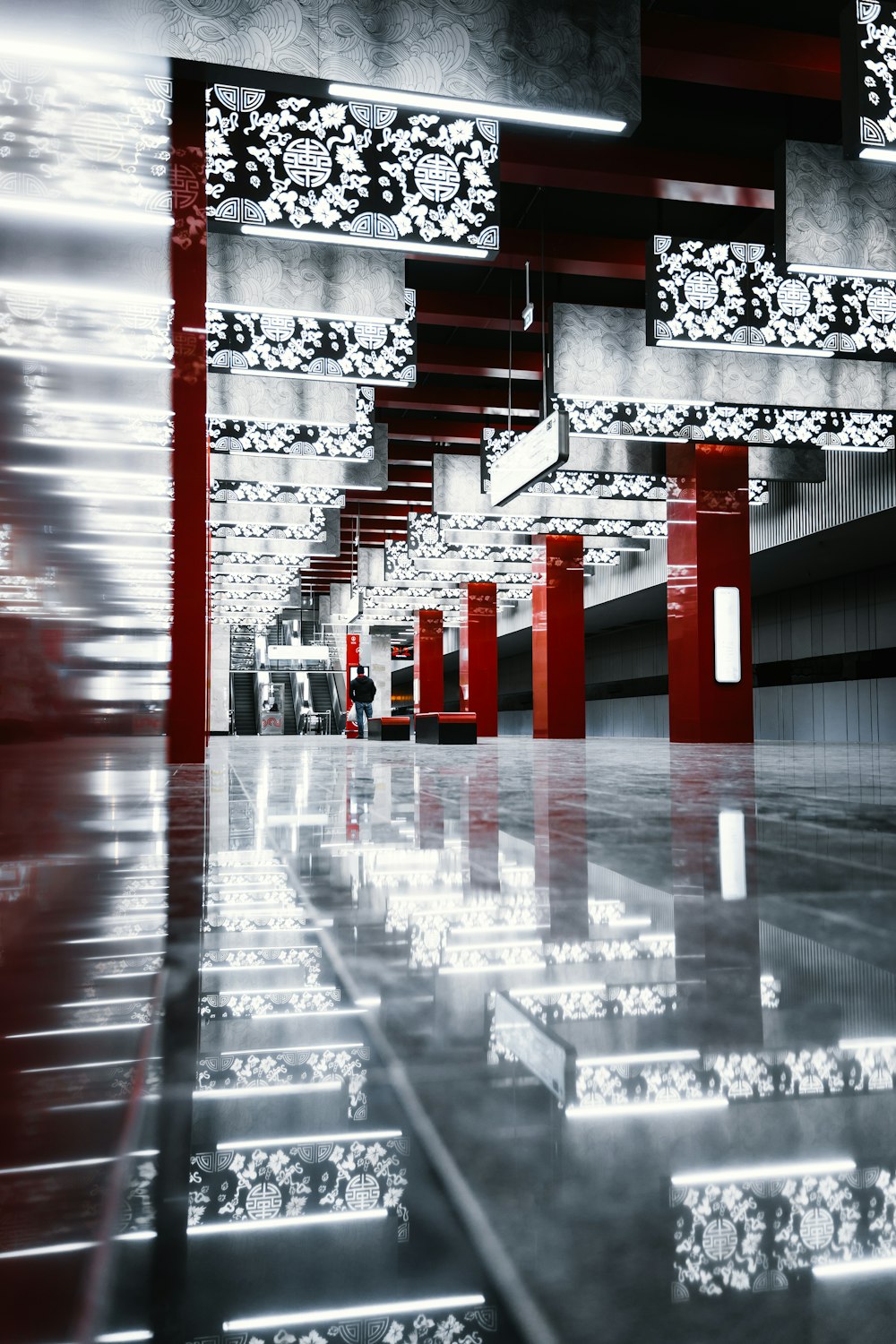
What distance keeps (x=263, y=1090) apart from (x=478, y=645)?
31.1 metres

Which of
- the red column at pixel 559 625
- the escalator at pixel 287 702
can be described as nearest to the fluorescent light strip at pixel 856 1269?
the red column at pixel 559 625

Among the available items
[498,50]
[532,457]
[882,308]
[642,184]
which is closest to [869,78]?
[498,50]

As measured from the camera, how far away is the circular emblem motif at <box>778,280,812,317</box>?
34.6ft

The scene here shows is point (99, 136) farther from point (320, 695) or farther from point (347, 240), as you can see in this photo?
point (320, 695)

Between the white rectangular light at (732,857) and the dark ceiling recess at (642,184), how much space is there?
8.23 meters

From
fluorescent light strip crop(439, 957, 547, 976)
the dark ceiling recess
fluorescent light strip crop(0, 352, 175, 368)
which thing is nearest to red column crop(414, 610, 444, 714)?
the dark ceiling recess

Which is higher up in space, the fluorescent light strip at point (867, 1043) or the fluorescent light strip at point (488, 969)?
the fluorescent light strip at point (867, 1043)

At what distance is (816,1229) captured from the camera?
55 cm

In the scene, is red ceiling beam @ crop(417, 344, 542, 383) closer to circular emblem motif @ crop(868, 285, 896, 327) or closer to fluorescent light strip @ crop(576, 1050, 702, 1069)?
circular emblem motif @ crop(868, 285, 896, 327)

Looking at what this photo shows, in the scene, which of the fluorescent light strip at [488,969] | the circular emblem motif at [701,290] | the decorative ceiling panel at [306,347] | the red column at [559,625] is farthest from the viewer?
the red column at [559,625]

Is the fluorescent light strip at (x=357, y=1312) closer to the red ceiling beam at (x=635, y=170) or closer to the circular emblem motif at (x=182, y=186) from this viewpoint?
the circular emblem motif at (x=182, y=186)

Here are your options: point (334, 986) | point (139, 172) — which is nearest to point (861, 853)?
point (334, 986)

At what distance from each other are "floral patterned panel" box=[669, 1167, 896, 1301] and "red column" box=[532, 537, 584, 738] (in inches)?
930

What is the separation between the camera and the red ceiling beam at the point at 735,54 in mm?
8406
